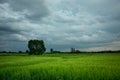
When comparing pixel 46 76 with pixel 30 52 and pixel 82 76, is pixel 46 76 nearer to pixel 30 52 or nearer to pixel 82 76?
pixel 82 76

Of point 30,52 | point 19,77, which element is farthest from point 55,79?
point 30,52

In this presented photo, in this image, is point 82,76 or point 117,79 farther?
point 82,76

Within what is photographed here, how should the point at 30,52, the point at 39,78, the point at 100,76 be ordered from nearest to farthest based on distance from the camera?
the point at 100,76 < the point at 39,78 < the point at 30,52

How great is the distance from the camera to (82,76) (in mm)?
11617

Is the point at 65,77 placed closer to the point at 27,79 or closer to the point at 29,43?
the point at 27,79

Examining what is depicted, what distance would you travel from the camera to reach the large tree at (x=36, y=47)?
10519 centimetres

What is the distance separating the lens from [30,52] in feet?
346

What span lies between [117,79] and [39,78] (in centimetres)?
499

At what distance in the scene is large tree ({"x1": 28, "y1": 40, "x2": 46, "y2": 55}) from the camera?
345ft

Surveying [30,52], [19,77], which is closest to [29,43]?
[30,52]

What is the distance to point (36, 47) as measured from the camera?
106375 millimetres


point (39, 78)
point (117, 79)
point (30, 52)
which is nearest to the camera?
point (117, 79)

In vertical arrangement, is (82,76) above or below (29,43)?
below

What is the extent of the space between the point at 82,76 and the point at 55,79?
1.74 meters
